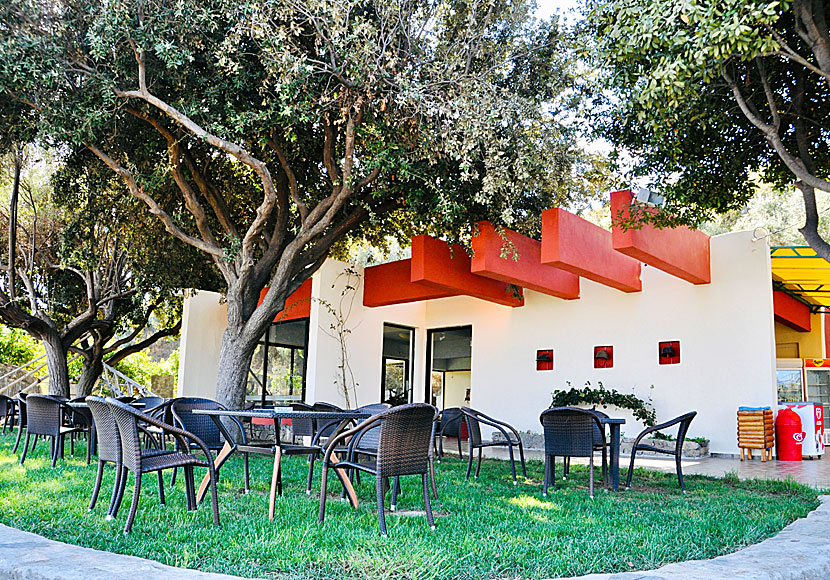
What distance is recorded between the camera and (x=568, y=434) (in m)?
5.82

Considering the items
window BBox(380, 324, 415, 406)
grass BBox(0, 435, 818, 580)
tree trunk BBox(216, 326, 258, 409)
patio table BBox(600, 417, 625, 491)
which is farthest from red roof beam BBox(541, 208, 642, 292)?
window BBox(380, 324, 415, 406)

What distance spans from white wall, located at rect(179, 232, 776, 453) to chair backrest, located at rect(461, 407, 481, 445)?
15.8 ft

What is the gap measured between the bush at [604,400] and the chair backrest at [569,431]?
213 inches

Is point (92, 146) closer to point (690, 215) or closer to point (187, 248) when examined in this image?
point (187, 248)

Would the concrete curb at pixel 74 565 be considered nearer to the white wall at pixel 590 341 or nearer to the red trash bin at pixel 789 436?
the white wall at pixel 590 341

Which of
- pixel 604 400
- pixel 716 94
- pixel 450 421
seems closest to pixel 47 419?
pixel 450 421

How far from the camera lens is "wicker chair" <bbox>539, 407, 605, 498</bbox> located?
224 inches

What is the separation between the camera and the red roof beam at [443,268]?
9.94 metres

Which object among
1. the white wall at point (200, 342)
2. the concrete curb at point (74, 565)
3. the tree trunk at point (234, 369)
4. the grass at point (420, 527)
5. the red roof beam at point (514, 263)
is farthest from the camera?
the white wall at point (200, 342)

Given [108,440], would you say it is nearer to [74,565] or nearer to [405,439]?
[74,565]

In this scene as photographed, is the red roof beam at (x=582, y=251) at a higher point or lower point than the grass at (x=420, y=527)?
higher

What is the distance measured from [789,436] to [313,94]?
8.38m

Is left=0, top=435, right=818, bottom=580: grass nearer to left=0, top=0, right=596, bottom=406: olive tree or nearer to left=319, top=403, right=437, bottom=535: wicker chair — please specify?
left=319, top=403, right=437, bottom=535: wicker chair

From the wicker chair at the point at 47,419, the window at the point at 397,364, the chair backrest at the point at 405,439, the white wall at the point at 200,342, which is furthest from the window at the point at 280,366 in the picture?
the chair backrest at the point at 405,439
